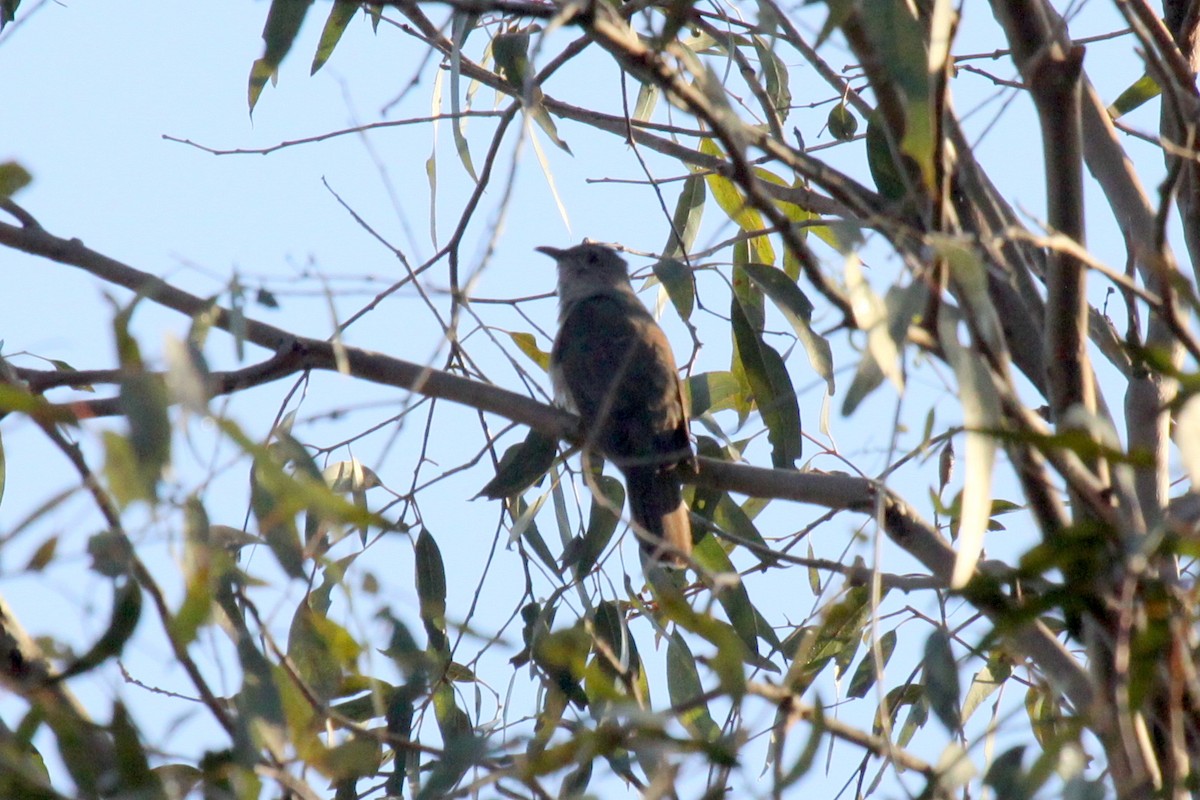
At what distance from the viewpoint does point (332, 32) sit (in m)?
3.97

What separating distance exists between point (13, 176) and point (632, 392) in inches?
133

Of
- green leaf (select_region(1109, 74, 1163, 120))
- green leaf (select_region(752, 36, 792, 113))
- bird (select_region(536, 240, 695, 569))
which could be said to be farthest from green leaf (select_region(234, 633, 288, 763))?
green leaf (select_region(1109, 74, 1163, 120))

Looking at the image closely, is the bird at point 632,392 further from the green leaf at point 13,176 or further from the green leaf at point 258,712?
the green leaf at point 13,176

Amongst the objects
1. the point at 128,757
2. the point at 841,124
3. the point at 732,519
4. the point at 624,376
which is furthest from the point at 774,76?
the point at 128,757

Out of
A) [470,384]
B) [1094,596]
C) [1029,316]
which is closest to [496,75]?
[470,384]

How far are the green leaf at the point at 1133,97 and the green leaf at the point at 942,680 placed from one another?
246 cm

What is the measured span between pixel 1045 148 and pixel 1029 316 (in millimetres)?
536

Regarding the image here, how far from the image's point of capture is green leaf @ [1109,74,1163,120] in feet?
13.9

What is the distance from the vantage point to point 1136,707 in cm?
162

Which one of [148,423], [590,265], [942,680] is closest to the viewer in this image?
[148,423]

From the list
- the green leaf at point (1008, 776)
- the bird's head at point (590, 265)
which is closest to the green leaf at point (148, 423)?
the green leaf at point (1008, 776)

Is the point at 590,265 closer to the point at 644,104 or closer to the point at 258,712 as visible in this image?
the point at 644,104

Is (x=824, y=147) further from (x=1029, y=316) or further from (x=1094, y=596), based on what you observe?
(x=1094, y=596)

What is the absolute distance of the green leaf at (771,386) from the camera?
3529 millimetres
